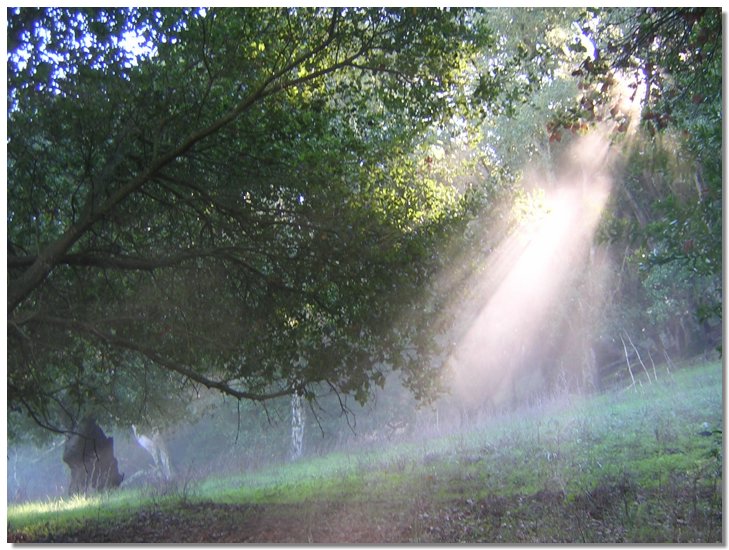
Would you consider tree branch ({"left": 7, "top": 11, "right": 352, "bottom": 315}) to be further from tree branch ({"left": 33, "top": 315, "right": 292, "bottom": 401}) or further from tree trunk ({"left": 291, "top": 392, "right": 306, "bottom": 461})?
tree trunk ({"left": 291, "top": 392, "right": 306, "bottom": 461})

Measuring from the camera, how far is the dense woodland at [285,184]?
6141mm

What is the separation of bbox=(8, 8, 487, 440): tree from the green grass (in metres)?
1.95

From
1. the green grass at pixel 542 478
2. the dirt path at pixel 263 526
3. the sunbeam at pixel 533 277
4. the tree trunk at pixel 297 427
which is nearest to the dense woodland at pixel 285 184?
the sunbeam at pixel 533 277

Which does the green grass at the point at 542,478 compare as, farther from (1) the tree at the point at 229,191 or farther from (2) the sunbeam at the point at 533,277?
(1) the tree at the point at 229,191

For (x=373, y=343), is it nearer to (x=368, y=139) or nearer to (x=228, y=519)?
(x=368, y=139)

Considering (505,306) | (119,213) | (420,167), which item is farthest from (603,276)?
(119,213)

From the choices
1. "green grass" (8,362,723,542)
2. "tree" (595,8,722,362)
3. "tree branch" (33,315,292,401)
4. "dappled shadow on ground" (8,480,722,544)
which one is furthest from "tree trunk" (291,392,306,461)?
"tree" (595,8,722,362)

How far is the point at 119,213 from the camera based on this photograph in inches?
275

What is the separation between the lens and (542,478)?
343 inches

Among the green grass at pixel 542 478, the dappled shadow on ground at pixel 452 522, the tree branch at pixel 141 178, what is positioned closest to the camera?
the tree branch at pixel 141 178

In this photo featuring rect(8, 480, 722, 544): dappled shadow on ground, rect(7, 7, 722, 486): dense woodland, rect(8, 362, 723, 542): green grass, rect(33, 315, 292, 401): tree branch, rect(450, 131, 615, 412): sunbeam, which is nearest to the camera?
rect(33, 315, 292, 401): tree branch

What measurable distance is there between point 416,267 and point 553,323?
697 centimetres

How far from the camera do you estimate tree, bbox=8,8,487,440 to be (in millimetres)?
6176

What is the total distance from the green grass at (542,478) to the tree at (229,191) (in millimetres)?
1953
